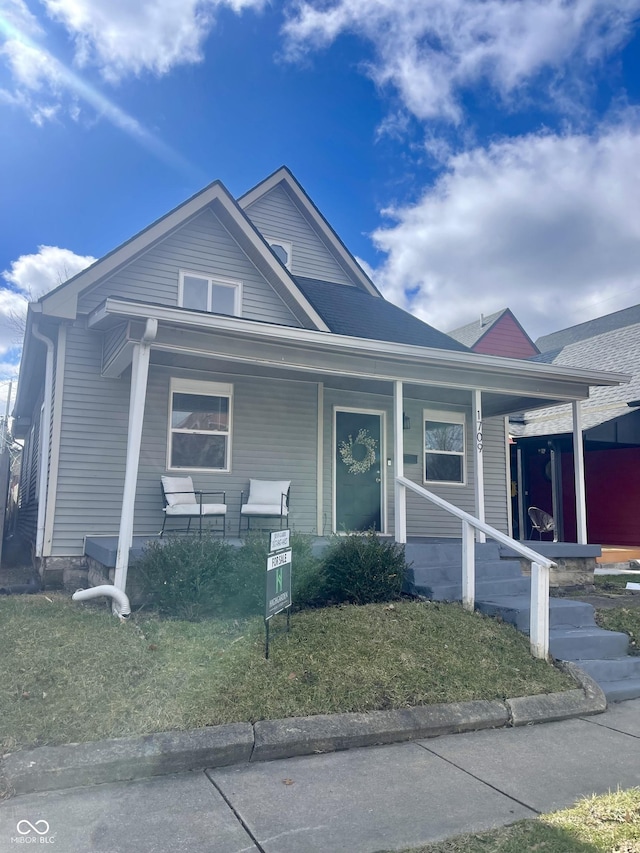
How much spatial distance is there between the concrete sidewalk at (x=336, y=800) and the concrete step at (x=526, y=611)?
5.69 feet

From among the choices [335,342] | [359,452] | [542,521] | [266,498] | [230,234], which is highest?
[230,234]

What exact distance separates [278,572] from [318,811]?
1.98 m

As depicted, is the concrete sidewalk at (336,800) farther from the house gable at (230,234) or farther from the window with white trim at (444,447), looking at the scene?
the window with white trim at (444,447)

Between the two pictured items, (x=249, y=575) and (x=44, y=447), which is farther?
(x=44, y=447)

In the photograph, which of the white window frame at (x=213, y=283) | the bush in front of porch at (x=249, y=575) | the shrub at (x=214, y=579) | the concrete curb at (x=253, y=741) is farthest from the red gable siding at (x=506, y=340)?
the concrete curb at (x=253, y=741)

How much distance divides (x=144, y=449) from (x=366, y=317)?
485 cm

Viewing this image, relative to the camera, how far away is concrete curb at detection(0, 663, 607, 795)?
3.19m

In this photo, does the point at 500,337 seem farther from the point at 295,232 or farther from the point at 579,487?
the point at 579,487

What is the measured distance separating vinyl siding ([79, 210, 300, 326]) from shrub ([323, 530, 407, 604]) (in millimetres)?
4692

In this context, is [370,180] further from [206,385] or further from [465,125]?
[206,385]

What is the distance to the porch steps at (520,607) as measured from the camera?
17.4ft

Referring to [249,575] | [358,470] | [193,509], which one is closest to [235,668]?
[249,575]

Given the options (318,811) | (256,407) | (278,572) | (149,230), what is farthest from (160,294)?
(318,811)

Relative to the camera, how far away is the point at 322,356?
302 inches
